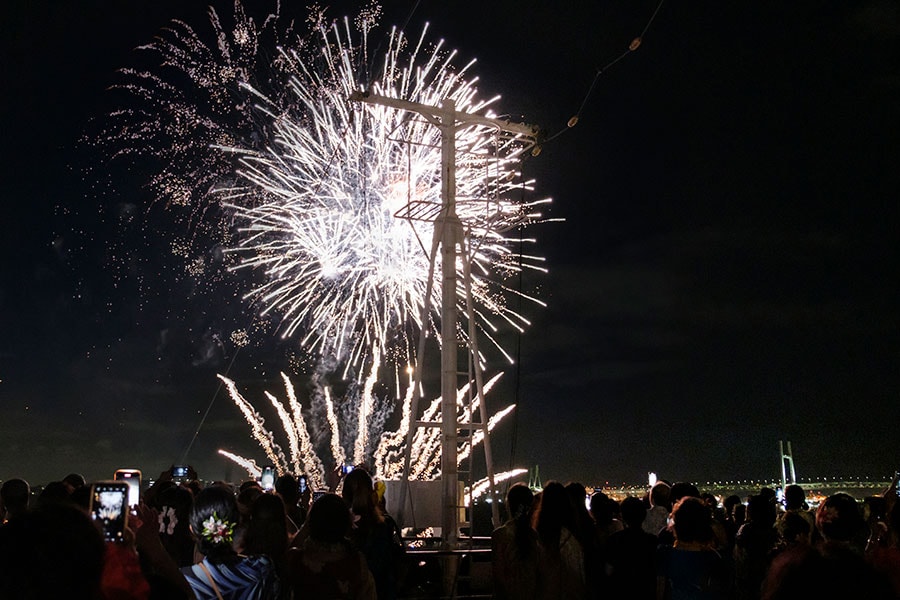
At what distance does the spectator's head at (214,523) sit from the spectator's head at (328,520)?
2.85ft

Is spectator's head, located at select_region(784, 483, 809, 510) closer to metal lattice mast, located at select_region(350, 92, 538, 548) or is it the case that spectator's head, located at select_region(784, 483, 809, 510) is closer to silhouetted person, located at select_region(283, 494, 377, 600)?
silhouetted person, located at select_region(283, 494, 377, 600)

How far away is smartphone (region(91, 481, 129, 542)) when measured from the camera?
467cm

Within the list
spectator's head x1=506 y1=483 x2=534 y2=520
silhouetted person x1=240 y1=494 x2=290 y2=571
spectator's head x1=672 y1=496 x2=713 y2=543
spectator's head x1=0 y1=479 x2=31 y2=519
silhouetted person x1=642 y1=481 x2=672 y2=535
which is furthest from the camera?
silhouetted person x1=642 y1=481 x2=672 y2=535

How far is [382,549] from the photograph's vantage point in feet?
26.7

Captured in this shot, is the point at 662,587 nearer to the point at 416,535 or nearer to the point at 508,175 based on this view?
the point at 416,535

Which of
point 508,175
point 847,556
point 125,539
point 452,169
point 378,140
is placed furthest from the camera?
point 378,140

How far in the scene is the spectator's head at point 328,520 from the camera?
6.05m

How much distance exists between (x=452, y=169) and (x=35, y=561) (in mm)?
16411

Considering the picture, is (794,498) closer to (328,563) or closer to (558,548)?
(558,548)

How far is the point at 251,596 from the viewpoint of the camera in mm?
5340

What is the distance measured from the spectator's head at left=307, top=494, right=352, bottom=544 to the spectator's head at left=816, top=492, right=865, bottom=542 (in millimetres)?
4465

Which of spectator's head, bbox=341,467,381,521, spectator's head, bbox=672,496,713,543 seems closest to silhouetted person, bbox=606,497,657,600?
spectator's head, bbox=672,496,713,543

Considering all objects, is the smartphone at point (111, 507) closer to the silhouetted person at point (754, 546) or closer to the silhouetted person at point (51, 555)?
the silhouetted person at point (51, 555)

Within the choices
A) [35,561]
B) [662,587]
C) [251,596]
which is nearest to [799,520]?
[662,587]
